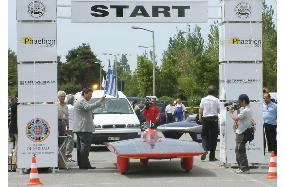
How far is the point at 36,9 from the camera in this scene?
15.1 metres

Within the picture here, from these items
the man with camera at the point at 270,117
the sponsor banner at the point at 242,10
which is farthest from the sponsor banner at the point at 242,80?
the man with camera at the point at 270,117

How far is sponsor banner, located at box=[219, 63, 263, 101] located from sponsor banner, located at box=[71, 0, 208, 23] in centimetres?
163

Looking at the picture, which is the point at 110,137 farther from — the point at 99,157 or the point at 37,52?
the point at 37,52

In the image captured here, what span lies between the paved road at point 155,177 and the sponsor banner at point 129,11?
12.0ft

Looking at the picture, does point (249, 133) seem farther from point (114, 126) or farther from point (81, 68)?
point (81, 68)

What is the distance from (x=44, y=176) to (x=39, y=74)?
7.86ft

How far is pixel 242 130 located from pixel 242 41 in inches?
90.6

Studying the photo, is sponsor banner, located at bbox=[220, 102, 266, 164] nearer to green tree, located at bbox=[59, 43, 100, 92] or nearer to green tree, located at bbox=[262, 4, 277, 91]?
green tree, located at bbox=[262, 4, 277, 91]

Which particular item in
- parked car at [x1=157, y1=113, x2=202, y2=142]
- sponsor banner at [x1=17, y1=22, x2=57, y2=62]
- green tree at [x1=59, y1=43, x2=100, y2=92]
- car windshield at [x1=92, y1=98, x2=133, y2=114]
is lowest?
parked car at [x1=157, y1=113, x2=202, y2=142]

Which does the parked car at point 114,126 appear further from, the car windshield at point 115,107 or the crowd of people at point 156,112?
the crowd of people at point 156,112

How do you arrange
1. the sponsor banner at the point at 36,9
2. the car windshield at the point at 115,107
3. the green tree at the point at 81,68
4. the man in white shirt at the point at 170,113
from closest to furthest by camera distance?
1. the sponsor banner at the point at 36,9
2. the car windshield at the point at 115,107
3. the man in white shirt at the point at 170,113
4. the green tree at the point at 81,68

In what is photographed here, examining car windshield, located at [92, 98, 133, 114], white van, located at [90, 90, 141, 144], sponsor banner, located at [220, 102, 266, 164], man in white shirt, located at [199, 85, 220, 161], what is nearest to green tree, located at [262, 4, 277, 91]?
car windshield, located at [92, 98, 133, 114]

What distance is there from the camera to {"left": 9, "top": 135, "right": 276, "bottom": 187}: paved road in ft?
43.0

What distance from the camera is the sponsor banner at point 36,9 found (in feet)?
49.3
